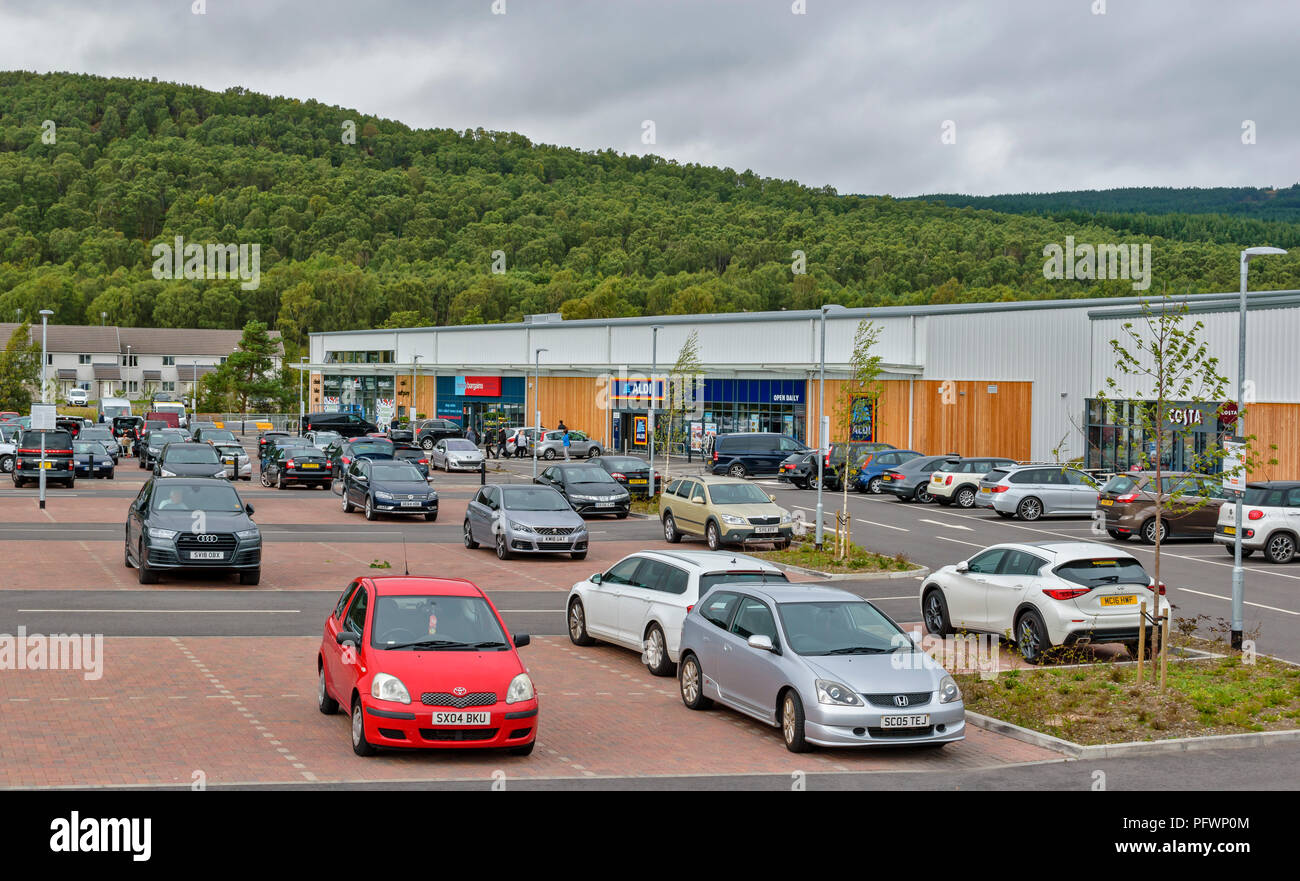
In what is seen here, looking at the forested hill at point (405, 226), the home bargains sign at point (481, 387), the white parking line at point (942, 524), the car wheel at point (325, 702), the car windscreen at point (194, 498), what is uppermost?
the forested hill at point (405, 226)

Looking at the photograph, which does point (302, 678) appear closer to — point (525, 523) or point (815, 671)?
point (815, 671)

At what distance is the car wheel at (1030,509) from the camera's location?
38.8 metres

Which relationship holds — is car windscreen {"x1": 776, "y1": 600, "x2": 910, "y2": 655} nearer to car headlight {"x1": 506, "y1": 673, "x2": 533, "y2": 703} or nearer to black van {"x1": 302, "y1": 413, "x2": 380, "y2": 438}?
car headlight {"x1": 506, "y1": 673, "x2": 533, "y2": 703}

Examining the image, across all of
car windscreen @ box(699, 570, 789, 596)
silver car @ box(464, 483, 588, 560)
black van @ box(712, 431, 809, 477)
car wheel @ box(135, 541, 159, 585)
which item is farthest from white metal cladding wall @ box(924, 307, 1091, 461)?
car wheel @ box(135, 541, 159, 585)

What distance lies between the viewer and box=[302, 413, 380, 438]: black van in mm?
82812

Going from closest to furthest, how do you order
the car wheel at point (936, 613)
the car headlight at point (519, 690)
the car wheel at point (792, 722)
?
the car headlight at point (519, 690), the car wheel at point (792, 722), the car wheel at point (936, 613)

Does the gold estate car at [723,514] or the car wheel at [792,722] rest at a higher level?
the gold estate car at [723,514]

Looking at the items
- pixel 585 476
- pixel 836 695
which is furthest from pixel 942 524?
pixel 836 695

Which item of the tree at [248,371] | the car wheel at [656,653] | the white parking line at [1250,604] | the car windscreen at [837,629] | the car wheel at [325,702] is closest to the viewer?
the car windscreen at [837,629]

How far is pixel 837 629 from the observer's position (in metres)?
13.7

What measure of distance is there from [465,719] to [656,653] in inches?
209

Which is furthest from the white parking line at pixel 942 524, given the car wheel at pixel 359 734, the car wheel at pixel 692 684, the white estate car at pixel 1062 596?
the car wheel at pixel 359 734

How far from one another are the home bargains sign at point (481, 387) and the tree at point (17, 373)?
33.4m

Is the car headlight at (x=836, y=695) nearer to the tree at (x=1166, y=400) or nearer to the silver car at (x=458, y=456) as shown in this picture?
the tree at (x=1166, y=400)
